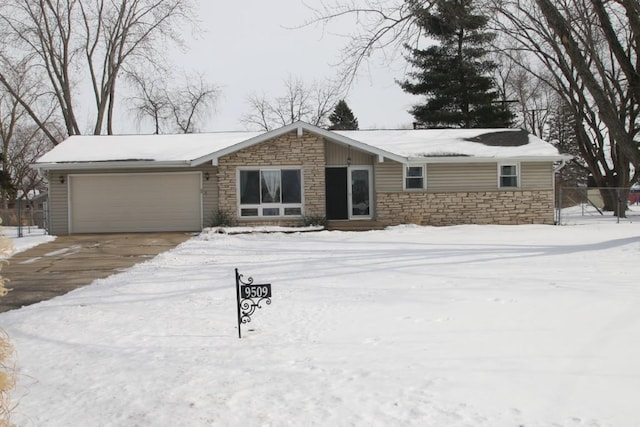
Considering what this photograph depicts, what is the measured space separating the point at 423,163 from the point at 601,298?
13369mm

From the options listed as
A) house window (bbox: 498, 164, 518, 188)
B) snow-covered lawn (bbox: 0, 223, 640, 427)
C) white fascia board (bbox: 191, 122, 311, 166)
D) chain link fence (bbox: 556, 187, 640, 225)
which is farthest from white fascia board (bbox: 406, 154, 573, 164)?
snow-covered lawn (bbox: 0, 223, 640, 427)

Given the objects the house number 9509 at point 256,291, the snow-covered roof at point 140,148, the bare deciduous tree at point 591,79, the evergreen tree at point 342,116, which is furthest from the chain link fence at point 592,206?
the evergreen tree at point 342,116

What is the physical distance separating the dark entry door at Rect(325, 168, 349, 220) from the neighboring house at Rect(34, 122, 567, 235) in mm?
37

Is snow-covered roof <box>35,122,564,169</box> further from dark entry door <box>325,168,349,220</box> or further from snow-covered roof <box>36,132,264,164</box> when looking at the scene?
dark entry door <box>325,168,349,220</box>

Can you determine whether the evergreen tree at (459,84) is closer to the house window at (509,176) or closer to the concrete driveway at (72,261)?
the house window at (509,176)

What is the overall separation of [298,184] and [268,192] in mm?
1120

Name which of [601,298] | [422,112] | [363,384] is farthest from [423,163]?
[422,112]

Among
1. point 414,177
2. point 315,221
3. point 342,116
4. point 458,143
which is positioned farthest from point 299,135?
point 342,116

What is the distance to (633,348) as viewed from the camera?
4.57 m

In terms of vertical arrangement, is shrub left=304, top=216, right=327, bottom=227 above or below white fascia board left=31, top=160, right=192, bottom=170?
below

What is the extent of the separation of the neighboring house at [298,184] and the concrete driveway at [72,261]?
134 cm

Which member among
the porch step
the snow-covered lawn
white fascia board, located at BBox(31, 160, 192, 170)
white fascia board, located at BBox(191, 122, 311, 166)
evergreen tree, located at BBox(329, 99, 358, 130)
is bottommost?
the snow-covered lawn

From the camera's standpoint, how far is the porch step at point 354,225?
18297 millimetres

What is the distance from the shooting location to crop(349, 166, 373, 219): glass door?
19.5 m
